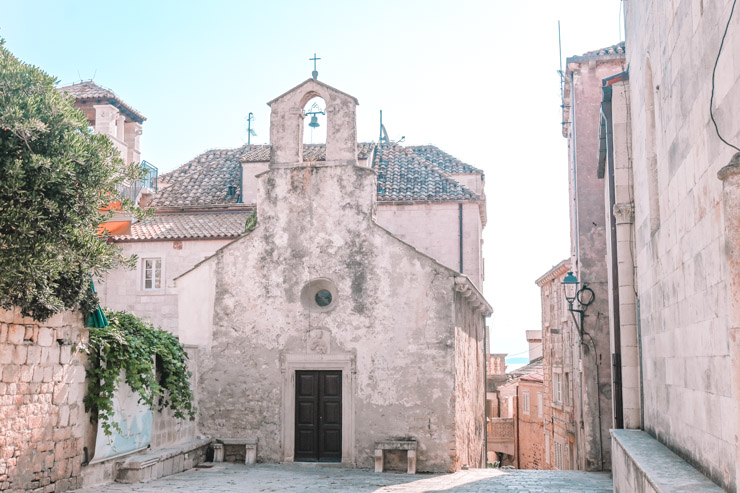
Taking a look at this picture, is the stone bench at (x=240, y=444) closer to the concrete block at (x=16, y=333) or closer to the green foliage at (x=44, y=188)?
the green foliage at (x=44, y=188)

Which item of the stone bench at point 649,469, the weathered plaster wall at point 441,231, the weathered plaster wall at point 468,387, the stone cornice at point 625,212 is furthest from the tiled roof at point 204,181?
the stone bench at point 649,469

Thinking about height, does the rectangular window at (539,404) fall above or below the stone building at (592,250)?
below

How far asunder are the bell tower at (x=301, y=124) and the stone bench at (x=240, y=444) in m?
6.15

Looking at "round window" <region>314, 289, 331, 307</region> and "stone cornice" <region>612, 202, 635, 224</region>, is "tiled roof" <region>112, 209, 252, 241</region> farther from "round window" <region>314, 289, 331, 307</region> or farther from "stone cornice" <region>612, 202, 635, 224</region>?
"stone cornice" <region>612, 202, 635, 224</region>

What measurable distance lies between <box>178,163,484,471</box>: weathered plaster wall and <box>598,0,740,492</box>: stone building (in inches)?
196

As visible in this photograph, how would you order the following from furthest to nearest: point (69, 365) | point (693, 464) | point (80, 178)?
point (69, 365)
point (80, 178)
point (693, 464)

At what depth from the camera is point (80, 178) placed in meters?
9.92

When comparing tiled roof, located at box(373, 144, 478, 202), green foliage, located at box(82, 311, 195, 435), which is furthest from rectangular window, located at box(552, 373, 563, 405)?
green foliage, located at box(82, 311, 195, 435)

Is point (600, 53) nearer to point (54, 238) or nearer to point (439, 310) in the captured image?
point (439, 310)

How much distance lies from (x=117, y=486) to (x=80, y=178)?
16.7 feet

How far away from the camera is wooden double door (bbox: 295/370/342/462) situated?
52.3ft

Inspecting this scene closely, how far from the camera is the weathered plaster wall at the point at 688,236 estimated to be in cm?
548

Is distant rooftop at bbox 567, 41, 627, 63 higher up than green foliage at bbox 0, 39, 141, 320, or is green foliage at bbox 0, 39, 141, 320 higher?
distant rooftop at bbox 567, 41, 627, 63

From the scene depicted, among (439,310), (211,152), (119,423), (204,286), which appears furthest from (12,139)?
(211,152)
